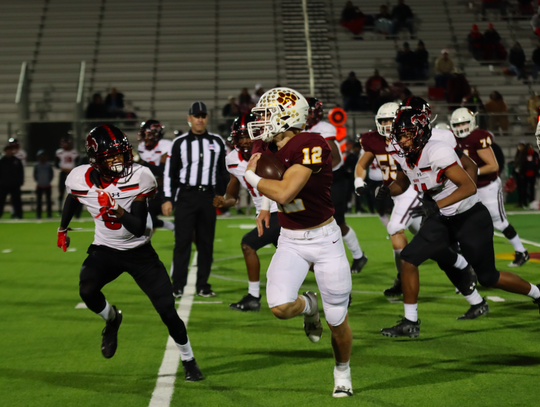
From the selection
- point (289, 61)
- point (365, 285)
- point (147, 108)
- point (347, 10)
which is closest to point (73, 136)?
point (147, 108)

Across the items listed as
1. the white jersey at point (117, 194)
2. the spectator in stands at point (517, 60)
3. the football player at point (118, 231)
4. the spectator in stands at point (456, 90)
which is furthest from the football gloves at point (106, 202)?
the spectator in stands at point (517, 60)

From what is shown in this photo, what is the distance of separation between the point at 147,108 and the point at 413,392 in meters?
18.9

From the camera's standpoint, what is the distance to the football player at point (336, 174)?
→ 303 inches

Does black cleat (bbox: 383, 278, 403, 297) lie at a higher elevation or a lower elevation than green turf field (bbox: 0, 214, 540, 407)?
higher

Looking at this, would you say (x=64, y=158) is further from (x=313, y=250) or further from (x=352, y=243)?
(x=313, y=250)

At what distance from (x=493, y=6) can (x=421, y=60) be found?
538cm

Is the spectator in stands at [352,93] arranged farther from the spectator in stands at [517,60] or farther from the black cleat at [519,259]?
the black cleat at [519,259]

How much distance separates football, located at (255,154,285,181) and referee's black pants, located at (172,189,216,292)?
3344 mm

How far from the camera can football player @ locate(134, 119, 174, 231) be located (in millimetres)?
9914

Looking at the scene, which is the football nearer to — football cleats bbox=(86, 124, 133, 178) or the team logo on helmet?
the team logo on helmet

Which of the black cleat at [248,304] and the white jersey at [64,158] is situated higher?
the white jersey at [64,158]

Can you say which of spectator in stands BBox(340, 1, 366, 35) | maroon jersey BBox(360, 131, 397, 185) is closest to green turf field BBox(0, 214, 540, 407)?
maroon jersey BBox(360, 131, 397, 185)

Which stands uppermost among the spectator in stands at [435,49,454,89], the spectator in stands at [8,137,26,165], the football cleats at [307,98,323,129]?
the spectator in stands at [435,49,454,89]

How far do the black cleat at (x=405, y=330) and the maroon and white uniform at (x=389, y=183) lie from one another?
1.57 m
